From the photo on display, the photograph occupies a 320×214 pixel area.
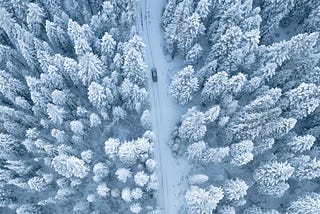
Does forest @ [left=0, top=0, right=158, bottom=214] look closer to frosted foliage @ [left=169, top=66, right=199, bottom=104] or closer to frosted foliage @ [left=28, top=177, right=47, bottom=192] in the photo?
frosted foliage @ [left=28, top=177, right=47, bottom=192]

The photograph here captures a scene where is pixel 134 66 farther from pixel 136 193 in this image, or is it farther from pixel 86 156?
pixel 136 193

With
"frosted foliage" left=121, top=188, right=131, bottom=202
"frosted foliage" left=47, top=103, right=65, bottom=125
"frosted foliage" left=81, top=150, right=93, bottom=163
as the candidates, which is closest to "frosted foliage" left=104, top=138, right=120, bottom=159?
"frosted foliage" left=81, top=150, right=93, bottom=163

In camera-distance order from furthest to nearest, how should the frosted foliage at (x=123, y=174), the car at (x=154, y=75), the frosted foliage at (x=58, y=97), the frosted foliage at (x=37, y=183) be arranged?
the car at (x=154, y=75)
the frosted foliage at (x=58, y=97)
the frosted foliage at (x=37, y=183)
the frosted foliage at (x=123, y=174)

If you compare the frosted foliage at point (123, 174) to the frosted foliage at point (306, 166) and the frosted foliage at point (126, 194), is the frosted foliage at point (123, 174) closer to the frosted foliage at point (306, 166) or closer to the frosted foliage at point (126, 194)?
the frosted foliage at point (126, 194)

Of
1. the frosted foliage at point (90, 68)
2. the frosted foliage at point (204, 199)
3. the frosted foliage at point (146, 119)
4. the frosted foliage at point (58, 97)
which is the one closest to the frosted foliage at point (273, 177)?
the frosted foliage at point (204, 199)

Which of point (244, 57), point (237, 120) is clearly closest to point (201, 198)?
point (237, 120)

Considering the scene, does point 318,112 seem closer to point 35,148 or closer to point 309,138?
point 309,138

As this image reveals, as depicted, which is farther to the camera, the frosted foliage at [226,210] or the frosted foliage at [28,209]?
the frosted foliage at [28,209]
